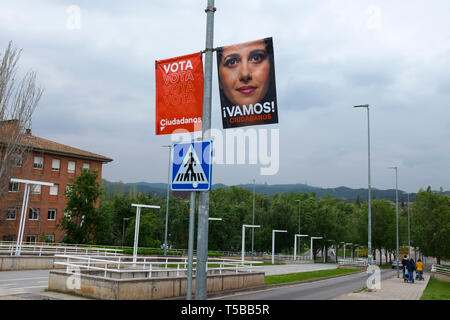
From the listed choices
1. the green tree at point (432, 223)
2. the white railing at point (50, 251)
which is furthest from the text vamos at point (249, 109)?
the green tree at point (432, 223)

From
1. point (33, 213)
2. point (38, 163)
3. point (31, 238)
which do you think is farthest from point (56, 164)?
point (31, 238)

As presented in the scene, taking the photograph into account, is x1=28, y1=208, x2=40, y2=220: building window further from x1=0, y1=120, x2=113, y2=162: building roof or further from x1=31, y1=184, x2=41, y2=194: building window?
x1=0, y1=120, x2=113, y2=162: building roof

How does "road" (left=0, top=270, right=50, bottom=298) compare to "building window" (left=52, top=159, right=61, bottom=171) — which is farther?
"building window" (left=52, top=159, right=61, bottom=171)

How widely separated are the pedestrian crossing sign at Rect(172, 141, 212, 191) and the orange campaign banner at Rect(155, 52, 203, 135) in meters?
1.21

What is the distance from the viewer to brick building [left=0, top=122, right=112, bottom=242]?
46.1 meters

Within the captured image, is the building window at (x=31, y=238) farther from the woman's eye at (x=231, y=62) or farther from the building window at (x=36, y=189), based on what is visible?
the woman's eye at (x=231, y=62)

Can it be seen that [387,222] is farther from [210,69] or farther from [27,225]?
[210,69]

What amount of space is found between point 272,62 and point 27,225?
4771cm

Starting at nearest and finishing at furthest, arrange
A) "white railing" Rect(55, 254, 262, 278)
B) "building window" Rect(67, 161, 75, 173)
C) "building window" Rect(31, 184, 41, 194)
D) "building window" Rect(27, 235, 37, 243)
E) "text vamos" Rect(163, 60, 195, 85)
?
"text vamos" Rect(163, 60, 195, 85)
"white railing" Rect(55, 254, 262, 278)
"building window" Rect(27, 235, 37, 243)
"building window" Rect(31, 184, 41, 194)
"building window" Rect(67, 161, 75, 173)

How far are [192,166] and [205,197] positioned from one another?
21.8 inches

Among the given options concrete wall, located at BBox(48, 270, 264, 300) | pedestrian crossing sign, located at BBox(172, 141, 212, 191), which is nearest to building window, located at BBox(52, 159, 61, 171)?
concrete wall, located at BBox(48, 270, 264, 300)

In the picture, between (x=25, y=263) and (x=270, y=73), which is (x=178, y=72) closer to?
(x=270, y=73)
